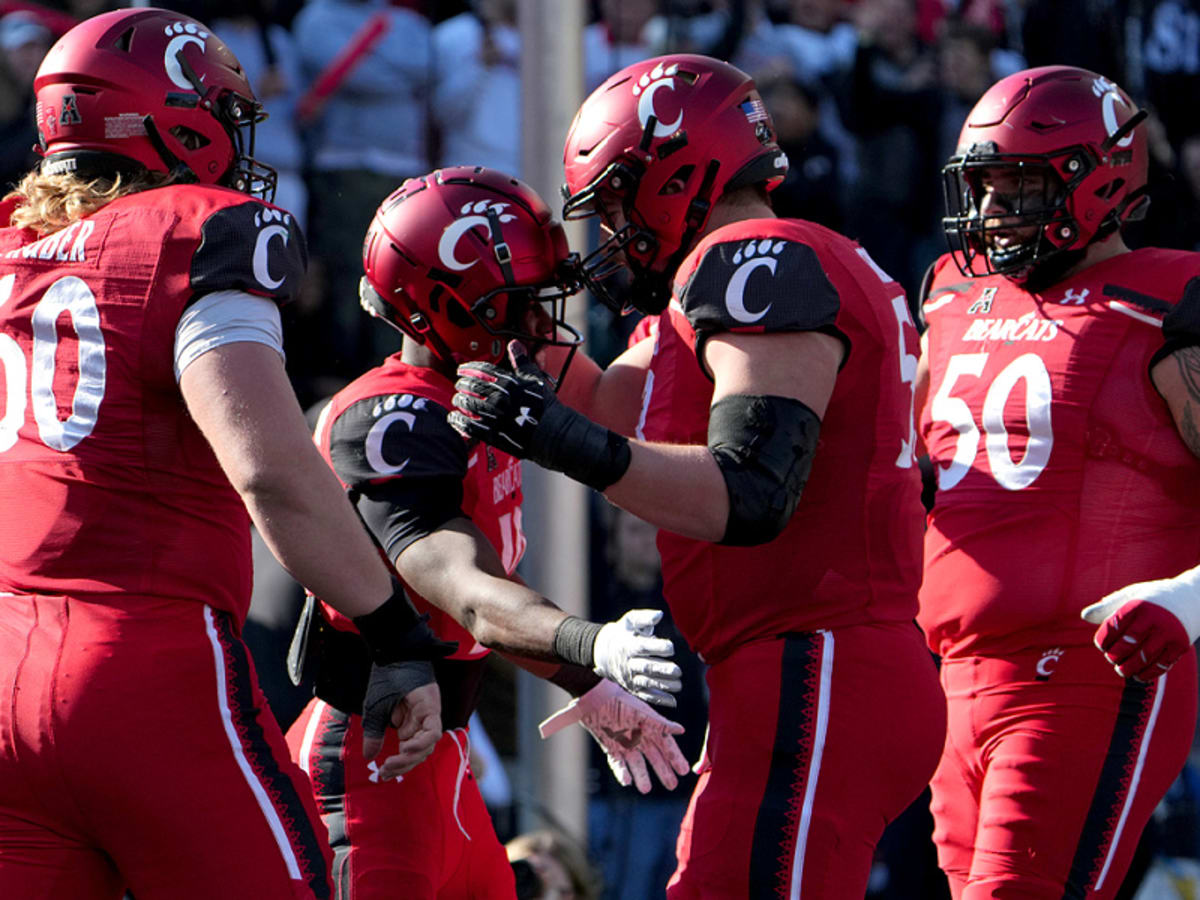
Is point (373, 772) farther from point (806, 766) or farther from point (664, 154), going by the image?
point (664, 154)

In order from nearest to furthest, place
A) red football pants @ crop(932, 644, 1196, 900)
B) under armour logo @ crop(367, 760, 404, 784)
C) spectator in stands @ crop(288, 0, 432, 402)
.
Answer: under armour logo @ crop(367, 760, 404, 784) → red football pants @ crop(932, 644, 1196, 900) → spectator in stands @ crop(288, 0, 432, 402)

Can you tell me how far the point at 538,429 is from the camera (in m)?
2.62

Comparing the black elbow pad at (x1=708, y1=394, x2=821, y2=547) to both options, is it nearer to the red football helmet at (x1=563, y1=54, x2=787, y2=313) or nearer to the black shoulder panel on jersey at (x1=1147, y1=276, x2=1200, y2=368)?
the red football helmet at (x1=563, y1=54, x2=787, y2=313)

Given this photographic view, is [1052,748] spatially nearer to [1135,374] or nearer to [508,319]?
[1135,374]

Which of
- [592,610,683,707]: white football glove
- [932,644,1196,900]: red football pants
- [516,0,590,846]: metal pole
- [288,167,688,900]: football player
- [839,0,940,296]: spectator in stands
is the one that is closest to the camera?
[592,610,683,707]: white football glove

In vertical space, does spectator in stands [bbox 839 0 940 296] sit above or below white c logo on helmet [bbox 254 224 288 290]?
below

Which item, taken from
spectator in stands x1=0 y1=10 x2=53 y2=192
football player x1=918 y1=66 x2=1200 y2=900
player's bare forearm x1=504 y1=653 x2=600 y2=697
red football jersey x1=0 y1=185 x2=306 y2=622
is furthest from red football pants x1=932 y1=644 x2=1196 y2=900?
spectator in stands x1=0 y1=10 x2=53 y2=192

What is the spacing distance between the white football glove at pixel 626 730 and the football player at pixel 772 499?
24cm

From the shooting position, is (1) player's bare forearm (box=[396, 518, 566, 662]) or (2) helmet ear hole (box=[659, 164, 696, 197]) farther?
(2) helmet ear hole (box=[659, 164, 696, 197])

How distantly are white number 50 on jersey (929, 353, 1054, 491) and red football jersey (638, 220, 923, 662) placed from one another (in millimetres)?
627

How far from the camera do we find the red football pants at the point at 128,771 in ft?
7.64

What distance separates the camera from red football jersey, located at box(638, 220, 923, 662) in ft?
8.91

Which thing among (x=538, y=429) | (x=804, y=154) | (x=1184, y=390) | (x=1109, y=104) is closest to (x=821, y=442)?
(x=538, y=429)

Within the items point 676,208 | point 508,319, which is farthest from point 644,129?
point 508,319
